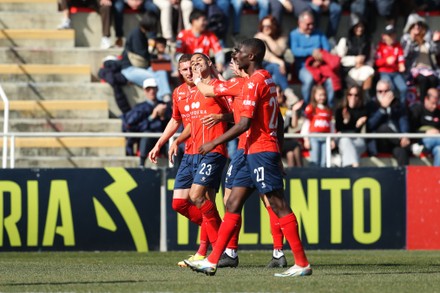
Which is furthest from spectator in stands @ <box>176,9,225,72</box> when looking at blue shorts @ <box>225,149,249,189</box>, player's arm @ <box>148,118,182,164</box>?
blue shorts @ <box>225,149,249,189</box>

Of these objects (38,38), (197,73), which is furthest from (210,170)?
(38,38)

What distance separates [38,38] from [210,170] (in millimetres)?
9107

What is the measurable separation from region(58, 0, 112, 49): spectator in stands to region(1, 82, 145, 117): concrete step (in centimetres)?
94

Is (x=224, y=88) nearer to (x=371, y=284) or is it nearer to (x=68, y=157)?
(x=371, y=284)

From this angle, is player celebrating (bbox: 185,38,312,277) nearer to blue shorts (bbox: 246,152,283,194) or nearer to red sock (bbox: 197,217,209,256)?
blue shorts (bbox: 246,152,283,194)

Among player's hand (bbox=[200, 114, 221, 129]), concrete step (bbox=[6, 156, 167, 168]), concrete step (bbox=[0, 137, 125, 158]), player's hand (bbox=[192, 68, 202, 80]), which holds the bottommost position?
concrete step (bbox=[6, 156, 167, 168])

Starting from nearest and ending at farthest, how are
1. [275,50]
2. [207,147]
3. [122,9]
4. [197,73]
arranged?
[207,147] < [197,73] < [275,50] < [122,9]

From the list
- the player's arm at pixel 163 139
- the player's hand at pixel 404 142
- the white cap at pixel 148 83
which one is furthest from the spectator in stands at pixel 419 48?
the player's arm at pixel 163 139

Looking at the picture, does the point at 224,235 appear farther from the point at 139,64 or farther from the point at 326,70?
the point at 326,70

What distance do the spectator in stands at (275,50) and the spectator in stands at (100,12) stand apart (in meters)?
2.48

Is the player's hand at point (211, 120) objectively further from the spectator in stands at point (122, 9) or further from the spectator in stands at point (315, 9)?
the spectator in stands at point (315, 9)

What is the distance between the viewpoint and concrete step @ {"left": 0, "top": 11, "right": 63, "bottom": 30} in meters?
21.0

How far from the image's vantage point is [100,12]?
20.8 meters

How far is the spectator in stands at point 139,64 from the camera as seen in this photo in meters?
19.5
